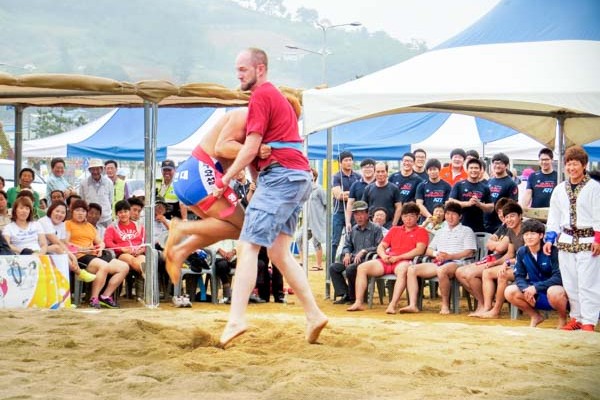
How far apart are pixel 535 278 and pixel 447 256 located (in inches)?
63.0

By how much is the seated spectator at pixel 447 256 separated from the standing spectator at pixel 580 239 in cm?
198

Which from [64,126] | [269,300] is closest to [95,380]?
[269,300]

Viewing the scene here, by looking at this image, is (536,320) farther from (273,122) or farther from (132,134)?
(132,134)

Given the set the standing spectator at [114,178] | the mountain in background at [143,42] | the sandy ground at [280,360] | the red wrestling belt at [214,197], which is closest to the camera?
the sandy ground at [280,360]

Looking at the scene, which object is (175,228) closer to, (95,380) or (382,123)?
(95,380)

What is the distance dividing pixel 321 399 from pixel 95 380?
47.1 inches

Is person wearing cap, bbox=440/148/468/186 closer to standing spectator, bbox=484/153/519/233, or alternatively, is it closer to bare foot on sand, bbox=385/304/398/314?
standing spectator, bbox=484/153/519/233

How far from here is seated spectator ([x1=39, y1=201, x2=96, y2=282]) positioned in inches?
385

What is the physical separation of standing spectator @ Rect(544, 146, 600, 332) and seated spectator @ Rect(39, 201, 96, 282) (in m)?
4.81

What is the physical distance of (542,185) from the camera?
446 inches

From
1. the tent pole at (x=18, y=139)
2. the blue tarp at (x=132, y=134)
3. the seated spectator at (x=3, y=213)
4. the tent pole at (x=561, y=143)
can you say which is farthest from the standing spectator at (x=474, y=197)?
the blue tarp at (x=132, y=134)

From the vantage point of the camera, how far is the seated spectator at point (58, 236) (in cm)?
979

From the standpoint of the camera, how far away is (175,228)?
654 cm

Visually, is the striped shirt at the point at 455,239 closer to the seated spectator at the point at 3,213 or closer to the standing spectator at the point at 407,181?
the standing spectator at the point at 407,181
